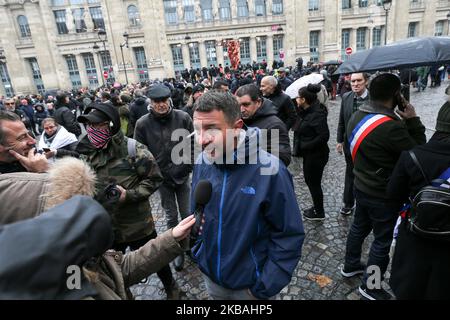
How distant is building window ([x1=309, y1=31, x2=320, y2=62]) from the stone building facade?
130 mm

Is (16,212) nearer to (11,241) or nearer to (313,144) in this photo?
(11,241)

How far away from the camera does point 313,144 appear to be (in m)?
3.65

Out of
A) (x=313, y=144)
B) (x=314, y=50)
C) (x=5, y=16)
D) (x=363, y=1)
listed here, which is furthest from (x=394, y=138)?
(x=5, y=16)

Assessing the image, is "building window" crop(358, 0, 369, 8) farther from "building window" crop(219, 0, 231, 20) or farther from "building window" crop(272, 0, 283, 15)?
"building window" crop(219, 0, 231, 20)

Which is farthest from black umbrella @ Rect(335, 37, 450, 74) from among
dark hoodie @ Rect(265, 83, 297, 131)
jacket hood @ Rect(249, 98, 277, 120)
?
dark hoodie @ Rect(265, 83, 297, 131)

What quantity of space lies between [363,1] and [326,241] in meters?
41.1

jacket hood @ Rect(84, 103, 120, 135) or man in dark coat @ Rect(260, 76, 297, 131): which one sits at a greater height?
jacket hood @ Rect(84, 103, 120, 135)

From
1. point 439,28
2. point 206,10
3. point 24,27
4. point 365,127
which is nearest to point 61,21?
point 24,27

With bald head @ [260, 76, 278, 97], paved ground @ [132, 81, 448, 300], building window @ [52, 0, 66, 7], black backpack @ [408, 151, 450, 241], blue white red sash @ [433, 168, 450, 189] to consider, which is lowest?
paved ground @ [132, 81, 448, 300]

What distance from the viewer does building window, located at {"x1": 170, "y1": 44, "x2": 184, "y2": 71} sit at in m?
35.9

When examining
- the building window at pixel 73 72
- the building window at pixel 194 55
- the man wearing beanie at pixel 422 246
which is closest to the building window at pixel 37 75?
the building window at pixel 73 72

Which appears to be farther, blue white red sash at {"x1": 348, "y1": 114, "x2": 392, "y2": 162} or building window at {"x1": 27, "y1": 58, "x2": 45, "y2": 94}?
building window at {"x1": 27, "y1": 58, "x2": 45, "y2": 94}

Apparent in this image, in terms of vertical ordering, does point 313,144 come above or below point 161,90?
below
